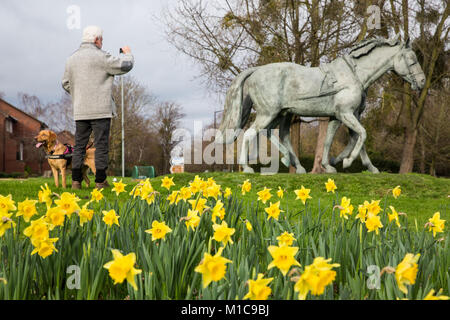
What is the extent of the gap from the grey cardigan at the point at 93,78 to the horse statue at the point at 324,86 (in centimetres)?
312

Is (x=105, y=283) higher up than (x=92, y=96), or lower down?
lower down

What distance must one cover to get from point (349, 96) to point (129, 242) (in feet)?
21.6

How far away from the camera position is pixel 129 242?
1833 mm

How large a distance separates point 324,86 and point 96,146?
183 inches

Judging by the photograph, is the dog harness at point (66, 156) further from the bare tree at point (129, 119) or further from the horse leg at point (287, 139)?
the bare tree at point (129, 119)

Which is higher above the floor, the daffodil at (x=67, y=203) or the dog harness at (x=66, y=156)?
the dog harness at (x=66, y=156)

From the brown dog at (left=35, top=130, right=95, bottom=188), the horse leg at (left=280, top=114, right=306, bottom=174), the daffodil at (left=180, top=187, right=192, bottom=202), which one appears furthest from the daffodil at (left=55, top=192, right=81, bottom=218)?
the horse leg at (left=280, top=114, right=306, bottom=174)

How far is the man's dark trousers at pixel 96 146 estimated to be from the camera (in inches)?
203

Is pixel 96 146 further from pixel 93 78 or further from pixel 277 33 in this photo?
pixel 277 33

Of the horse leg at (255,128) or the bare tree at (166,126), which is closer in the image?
the horse leg at (255,128)

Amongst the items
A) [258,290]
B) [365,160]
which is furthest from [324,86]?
[258,290]

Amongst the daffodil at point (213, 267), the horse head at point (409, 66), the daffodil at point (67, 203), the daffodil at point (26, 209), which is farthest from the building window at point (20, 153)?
the daffodil at point (213, 267)
